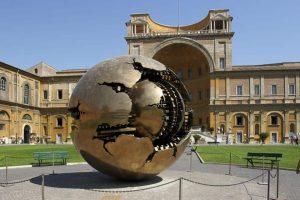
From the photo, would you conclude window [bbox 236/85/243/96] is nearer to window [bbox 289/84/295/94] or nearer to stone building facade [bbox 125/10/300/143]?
stone building facade [bbox 125/10/300/143]

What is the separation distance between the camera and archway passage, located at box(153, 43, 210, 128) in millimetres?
62375

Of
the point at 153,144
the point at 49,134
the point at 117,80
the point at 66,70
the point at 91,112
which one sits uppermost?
the point at 66,70

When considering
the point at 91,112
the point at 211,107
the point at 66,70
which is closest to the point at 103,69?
the point at 91,112

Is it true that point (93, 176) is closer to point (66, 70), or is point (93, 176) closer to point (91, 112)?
point (91, 112)

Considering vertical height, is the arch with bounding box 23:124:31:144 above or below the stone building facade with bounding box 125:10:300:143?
below

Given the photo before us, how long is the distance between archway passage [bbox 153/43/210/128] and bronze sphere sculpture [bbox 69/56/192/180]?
5037 centimetres

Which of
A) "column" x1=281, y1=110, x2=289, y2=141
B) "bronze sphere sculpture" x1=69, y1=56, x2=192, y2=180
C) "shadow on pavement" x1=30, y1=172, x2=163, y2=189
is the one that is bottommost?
"column" x1=281, y1=110, x2=289, y2=141

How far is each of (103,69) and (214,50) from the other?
51.4m

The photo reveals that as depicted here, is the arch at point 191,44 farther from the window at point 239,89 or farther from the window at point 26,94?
the window at point 26,94

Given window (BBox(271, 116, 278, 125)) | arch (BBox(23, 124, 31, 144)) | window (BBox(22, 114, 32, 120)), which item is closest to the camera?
window (BBox(271, 116, 278, 125))

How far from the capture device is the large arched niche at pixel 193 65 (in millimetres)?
60938

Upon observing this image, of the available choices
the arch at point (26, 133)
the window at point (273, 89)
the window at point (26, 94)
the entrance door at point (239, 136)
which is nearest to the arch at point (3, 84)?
the window at point (26, 94)

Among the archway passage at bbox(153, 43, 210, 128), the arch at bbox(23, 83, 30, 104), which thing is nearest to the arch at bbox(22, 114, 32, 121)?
the arch at bbox(23, 83, 30, 104)

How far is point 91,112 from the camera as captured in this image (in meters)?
10.4
